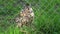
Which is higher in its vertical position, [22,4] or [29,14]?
[22,4]

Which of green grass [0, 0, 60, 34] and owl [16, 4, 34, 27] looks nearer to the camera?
green grass [0, 0, 60, 34]

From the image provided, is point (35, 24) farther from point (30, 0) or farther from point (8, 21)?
point (30, 0)

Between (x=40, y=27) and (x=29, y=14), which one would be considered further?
(x=29, y=14)

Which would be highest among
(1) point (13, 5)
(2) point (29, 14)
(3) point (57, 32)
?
(1) point (13, 5)

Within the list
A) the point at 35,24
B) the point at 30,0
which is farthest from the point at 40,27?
the point at 30,0

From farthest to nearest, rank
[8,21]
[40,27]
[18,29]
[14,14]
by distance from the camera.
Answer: [14,14], [8,21], [40,27], [18,29]

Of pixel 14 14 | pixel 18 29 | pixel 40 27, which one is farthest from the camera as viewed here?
pixel 14 14

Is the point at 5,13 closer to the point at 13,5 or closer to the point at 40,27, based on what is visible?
the point at 13,5

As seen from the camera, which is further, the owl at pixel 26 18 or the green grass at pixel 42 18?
the owl at pixel 26 18

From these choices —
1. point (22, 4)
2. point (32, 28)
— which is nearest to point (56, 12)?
point (32, 28)

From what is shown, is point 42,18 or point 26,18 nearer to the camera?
point 42,18
